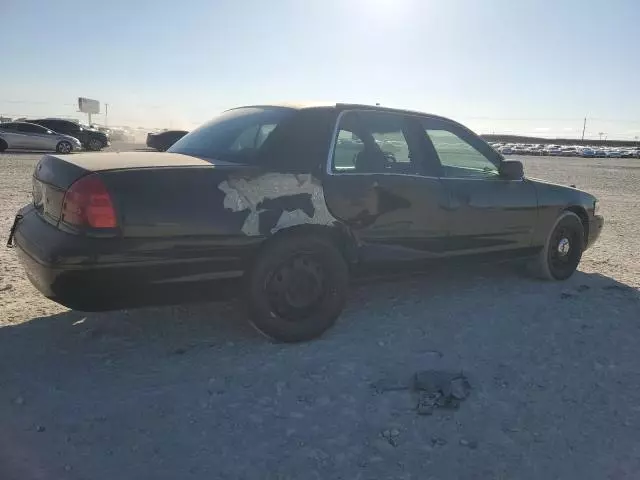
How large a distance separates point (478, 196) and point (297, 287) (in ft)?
5.74

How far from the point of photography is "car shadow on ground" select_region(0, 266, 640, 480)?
239 centimetres

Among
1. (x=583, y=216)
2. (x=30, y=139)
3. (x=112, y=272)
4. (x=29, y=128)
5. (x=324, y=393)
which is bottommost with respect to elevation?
(x=324, y=393)

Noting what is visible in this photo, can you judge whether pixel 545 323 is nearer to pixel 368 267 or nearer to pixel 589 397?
pixel 589 397

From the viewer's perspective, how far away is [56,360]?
126 inches

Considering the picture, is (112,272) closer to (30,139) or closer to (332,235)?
(332,235)

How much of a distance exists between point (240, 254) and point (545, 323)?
2.33m

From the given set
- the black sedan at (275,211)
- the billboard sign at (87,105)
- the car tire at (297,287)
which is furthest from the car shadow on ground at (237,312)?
the billboard sign at (87,105)

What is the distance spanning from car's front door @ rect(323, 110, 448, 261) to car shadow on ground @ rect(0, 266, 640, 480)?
0.32 meters

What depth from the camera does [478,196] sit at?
171 inches

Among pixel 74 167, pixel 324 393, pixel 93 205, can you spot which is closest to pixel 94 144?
pixel 74 167

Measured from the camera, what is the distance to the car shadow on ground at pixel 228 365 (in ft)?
7.84

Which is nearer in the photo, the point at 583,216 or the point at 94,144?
the point at 583,216

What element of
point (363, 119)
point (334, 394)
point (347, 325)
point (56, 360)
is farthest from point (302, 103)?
point (56, 360)

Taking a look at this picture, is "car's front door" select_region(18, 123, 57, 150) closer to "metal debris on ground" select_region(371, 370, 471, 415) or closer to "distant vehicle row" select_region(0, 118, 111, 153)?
"distant vehicle row" select_region(0, 118, 111, 153)
